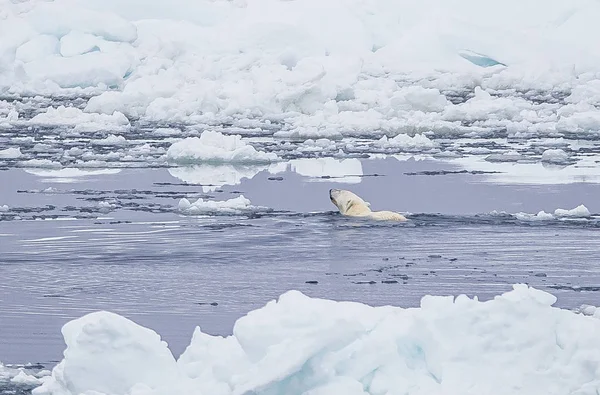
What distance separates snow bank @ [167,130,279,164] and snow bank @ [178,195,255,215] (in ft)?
10.2

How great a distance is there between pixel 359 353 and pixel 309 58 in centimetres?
1715

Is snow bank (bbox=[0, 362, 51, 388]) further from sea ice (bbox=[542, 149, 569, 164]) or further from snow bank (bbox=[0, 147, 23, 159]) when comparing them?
sea ice (bbox=[542, 149, 569, 164])

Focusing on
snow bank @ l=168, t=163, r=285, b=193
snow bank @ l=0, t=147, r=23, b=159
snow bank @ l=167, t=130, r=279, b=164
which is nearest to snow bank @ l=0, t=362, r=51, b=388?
snow bank @ l=168, t=163, r=285, b=193

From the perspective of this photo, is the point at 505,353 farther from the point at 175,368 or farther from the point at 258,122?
the point at 258,122

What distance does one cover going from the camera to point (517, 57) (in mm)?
23797

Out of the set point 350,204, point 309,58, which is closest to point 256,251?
point 350,204

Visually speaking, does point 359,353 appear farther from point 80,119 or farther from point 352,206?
point 80,119

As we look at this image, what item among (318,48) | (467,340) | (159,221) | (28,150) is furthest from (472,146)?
(467,340)

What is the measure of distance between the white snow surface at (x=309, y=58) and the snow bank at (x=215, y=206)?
7359 millimetres

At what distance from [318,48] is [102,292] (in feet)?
55.2

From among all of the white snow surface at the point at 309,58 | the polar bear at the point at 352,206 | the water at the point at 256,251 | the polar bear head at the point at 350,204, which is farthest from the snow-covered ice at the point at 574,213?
the white snow surface at the point at 309,58

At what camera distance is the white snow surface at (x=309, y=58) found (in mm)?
18891

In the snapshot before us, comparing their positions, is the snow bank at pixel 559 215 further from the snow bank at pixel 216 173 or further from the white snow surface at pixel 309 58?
the white snow surface at pixel 309 58

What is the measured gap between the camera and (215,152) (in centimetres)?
1363
